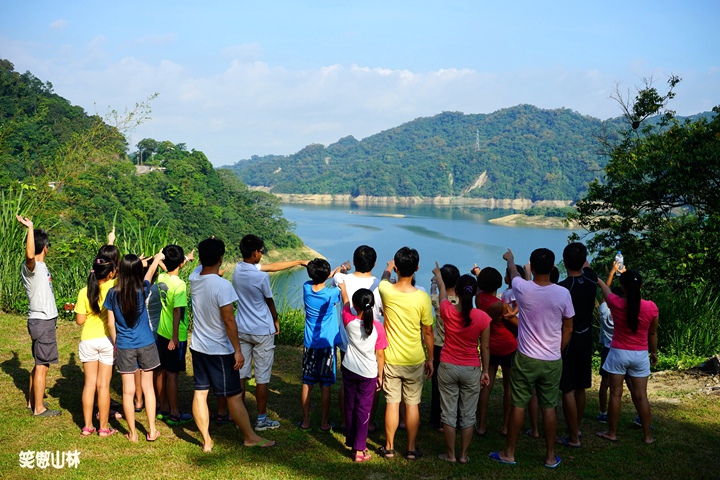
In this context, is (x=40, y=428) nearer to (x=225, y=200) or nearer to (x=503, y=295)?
(x=503, y=295)

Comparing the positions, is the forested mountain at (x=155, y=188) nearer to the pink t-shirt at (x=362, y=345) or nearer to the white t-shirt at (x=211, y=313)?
the white t-shirt at (x=211, y=313)

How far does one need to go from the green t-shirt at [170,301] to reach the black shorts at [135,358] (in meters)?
0.31

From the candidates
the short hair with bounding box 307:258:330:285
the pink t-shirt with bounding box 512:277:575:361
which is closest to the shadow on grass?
the short hair with bounding box 307:258:330:285

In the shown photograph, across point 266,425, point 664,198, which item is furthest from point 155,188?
point 266,425

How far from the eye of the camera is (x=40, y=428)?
12.6ft

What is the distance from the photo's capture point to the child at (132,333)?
344cm

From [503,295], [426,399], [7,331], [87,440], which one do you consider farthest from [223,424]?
[7,331]

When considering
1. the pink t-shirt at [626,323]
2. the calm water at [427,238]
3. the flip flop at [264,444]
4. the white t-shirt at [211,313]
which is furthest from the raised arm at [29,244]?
the calm water at [427,238]

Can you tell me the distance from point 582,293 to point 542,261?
59 centimetres

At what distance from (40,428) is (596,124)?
158516 millimetres

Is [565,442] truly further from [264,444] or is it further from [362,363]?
[264,444]

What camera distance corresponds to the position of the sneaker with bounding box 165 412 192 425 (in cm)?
400

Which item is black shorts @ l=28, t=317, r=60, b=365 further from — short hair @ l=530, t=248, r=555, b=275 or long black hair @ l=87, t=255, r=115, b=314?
short hair @ l=530, t=248, r=555, b=275

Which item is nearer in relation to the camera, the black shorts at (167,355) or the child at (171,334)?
the child at (171,334)
